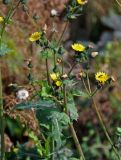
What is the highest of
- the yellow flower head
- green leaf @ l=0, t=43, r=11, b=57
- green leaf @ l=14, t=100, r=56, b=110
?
green leaf @ l=0, t=43, r=11, b=57

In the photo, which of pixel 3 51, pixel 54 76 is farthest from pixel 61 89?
pixel 3 51

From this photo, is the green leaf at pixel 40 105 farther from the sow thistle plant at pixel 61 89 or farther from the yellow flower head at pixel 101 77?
the yellow flower head at pixel 101 77

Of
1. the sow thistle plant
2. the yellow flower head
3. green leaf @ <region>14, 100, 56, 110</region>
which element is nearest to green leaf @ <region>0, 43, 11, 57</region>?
the sow thistle plant

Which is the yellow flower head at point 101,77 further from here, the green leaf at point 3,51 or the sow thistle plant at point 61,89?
the green leaf at point 3,51

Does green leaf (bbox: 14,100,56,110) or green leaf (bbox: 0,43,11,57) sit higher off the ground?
green leaf (bbox: 0,43,11,57)

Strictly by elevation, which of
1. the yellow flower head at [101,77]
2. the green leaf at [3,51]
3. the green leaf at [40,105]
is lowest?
the green leaf at [40,105]

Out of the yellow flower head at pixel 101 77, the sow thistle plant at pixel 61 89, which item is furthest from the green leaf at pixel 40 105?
the yellow flower head at pixel 101 77

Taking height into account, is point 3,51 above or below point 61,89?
above

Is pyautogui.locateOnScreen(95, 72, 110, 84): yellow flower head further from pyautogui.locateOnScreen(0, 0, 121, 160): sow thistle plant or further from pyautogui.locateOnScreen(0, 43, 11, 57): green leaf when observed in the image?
pyautogui.locateOnScreen(0, 43, 11, 57): green leaf

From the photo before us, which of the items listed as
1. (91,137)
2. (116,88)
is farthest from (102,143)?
(116,88)

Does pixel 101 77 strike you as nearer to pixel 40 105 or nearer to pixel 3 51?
pixel 40 105

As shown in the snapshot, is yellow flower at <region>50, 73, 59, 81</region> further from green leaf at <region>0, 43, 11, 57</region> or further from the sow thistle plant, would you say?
green leaf at <region>0, 43, 11, 57</region>

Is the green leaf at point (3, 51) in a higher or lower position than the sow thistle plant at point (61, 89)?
higher

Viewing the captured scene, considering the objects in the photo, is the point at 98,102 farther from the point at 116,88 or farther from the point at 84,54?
the point at 84,54
